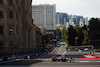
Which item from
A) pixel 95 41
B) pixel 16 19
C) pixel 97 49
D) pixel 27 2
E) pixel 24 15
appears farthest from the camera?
pixel 95 41

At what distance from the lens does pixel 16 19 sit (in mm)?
67562

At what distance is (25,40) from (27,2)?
19.0m

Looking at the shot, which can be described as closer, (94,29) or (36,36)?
(94,29)

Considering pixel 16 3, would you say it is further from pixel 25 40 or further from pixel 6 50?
pixel 6 50

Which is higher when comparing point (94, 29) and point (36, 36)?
point (94, 29)

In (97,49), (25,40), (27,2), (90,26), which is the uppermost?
(27,2)

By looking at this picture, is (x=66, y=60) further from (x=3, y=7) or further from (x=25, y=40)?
(x=25, y=40)

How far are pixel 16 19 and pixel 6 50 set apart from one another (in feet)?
89.0

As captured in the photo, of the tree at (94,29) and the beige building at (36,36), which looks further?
the tree at (94,29)

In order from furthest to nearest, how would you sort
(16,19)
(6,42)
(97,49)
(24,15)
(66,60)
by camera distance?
(97,49) < (24,15) < (16,19) < (6,42) < (66,60)

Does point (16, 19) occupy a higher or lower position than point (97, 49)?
higher

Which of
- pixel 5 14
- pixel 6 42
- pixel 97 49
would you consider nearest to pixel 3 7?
pixel 5 14

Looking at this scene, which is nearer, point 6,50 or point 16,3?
point 6,50

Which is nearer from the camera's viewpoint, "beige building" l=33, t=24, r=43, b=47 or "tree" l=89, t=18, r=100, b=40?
"beige building" l=33, t=24, r=43, b=47
